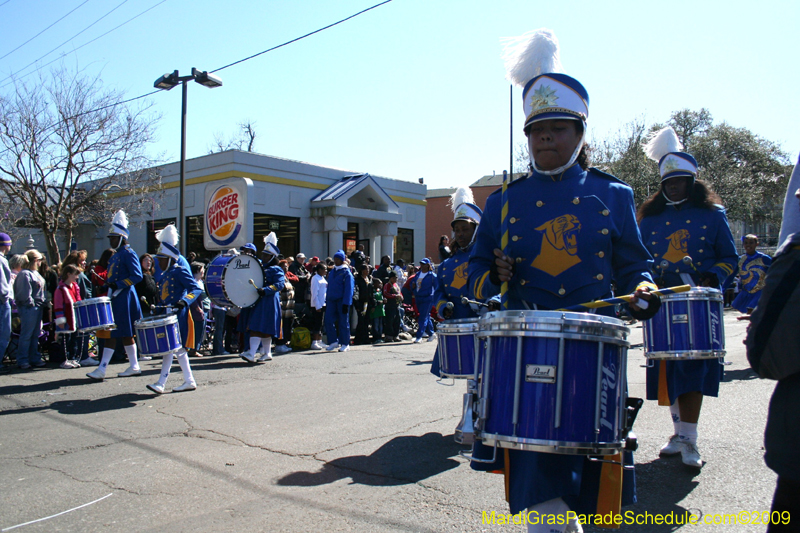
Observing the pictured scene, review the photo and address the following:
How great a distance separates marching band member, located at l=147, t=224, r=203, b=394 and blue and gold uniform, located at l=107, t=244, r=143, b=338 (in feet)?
1.31

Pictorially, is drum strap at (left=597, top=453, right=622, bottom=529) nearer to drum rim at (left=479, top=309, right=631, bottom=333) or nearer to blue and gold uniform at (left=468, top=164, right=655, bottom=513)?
blue and gold uniform at (left=468, top=164, right=655, bottom=513)

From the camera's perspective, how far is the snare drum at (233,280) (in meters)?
10.2

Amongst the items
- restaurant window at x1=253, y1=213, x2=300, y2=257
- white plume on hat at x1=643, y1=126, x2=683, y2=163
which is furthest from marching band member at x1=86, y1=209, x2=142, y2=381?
restaurant window at x1=253, y1=213, x2=300, y2=257

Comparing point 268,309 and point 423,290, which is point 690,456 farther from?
point 423,290

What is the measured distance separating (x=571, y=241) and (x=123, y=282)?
7.63 meters

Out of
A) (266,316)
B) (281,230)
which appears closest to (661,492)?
(266,316)

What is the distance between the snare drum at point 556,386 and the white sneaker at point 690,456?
8.24 ft

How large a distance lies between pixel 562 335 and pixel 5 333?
986 centimetres

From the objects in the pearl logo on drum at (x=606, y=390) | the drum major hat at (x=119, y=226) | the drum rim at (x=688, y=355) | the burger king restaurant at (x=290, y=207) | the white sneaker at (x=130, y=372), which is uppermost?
the burger king restaurant at (x=290, y=207)

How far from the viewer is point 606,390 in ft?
7.53

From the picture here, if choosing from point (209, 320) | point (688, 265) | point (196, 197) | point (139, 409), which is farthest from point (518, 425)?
point (196, 197)

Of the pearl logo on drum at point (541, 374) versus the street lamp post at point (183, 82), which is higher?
the street lamp post at point (183, 82)

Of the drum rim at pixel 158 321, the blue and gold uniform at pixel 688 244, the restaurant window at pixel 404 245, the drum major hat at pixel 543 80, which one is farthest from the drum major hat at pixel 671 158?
the restaurant window at pixel 404 245

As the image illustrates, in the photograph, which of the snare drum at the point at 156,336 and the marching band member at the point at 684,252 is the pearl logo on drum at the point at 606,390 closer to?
the marching band member at the point at 684,252
